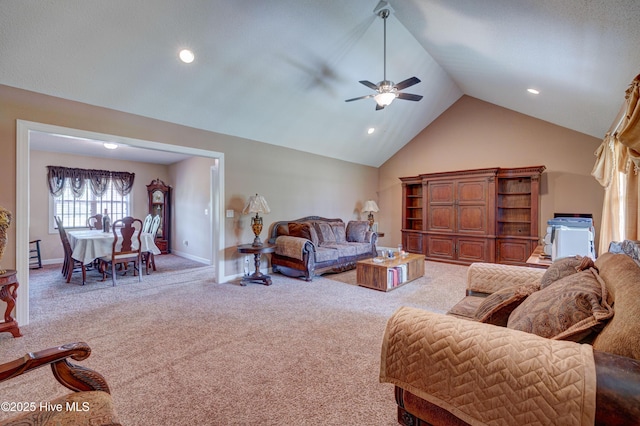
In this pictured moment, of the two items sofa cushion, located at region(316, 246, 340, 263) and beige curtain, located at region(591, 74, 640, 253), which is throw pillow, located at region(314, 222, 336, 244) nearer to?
sofa cushion, located at region(316, 246, 340, 263)

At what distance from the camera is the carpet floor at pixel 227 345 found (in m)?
1.73

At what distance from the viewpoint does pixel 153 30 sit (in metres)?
2.95

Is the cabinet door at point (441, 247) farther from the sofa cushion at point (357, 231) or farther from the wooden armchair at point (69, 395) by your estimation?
→ the wooden armchair at point (69, 395)

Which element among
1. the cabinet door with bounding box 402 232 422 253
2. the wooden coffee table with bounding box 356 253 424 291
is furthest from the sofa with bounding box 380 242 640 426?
the cabinet door with bounding box 402 232 422 253

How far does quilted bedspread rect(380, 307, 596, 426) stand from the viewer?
0.84m

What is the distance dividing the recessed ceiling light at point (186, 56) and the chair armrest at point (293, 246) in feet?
9.61

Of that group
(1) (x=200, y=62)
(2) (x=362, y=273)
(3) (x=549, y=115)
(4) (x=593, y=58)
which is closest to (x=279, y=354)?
(2) (x=362, y=273)

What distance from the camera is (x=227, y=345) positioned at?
249cm

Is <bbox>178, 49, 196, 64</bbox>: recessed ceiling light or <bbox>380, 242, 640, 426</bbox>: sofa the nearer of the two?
<bbox>380, 242, 640, 426</bbox>: sofa

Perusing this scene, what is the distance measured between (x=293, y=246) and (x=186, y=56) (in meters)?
3.03

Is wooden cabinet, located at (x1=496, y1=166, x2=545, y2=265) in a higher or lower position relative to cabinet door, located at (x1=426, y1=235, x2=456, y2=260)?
higher

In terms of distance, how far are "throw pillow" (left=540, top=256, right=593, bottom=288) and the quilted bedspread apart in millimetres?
974

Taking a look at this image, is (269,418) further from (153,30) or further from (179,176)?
(179,176)

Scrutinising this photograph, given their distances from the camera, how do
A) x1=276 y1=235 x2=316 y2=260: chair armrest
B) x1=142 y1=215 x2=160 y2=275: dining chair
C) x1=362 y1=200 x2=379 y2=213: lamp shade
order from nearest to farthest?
x1=276 y1=235 x2=316 y2=260: chair armrest
x1=142 y1=215 x2=160 y2=275: dining chair
x1=362 y1=200 x2=379 y2=213: lamp shade
